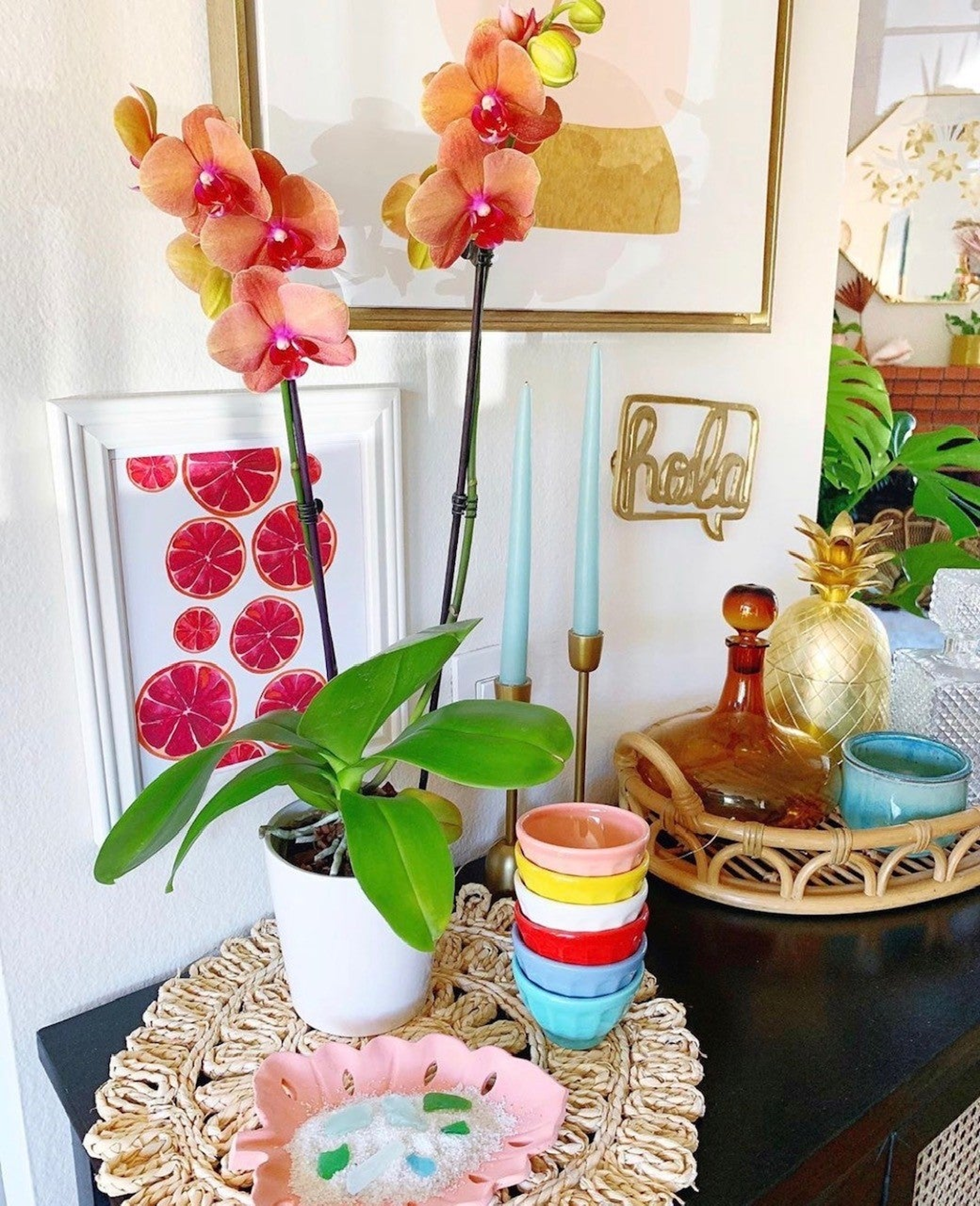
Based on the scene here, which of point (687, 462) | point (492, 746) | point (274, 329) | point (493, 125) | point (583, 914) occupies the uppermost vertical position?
point (493, 125)

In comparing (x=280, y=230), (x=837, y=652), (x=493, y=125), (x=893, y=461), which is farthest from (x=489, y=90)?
(x=893, y=461)

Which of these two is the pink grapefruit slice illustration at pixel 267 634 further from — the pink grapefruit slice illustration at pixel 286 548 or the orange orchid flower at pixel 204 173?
the orange orchid flower at pixel 204 173

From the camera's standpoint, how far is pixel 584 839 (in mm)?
625

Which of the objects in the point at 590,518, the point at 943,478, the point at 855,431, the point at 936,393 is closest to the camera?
the point at 590,518

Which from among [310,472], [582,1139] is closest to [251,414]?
[310,472]

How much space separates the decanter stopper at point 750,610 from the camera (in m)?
0.79

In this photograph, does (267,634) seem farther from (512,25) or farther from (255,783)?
(512,25)

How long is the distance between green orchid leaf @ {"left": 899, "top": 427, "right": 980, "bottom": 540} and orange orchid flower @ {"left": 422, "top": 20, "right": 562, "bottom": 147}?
115cm

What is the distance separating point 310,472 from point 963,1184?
70cm

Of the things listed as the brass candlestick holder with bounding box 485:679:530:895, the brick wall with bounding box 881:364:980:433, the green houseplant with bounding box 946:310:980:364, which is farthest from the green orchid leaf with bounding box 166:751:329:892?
the green houseplant with bounding box 946:310:980:364

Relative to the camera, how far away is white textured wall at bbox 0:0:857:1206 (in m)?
0.55

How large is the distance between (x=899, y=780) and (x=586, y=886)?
1.17ft

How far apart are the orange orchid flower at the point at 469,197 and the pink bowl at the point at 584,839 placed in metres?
0.34

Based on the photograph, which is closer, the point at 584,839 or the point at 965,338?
the point at 584,839
